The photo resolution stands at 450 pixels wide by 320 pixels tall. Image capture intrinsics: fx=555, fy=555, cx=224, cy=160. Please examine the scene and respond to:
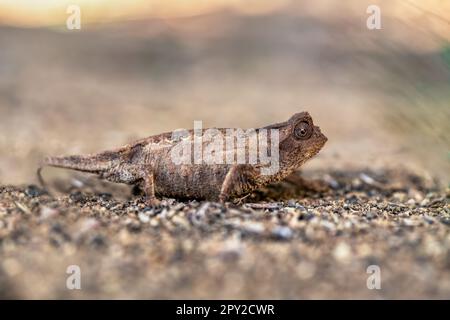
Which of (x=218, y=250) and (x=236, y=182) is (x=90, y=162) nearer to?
(x=236, y=182)

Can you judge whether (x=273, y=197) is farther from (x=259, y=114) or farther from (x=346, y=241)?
(x=259, y=114)

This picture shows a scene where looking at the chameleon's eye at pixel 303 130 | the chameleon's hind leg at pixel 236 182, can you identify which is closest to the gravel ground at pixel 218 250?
the chameleon's hind leg at pixel 236 182

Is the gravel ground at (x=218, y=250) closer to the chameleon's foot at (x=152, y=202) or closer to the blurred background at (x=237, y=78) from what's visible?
the chameleon's foot at (x=152, y=202)

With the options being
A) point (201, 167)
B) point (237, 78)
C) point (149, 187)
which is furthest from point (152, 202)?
point (237, 78)

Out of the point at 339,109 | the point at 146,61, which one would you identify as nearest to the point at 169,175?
the point at 339,109

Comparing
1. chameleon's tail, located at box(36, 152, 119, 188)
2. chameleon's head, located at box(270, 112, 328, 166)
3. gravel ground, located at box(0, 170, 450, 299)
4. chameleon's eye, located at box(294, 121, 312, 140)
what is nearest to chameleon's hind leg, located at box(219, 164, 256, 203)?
gravel ground, located at box(0, 170, 450, 299)
